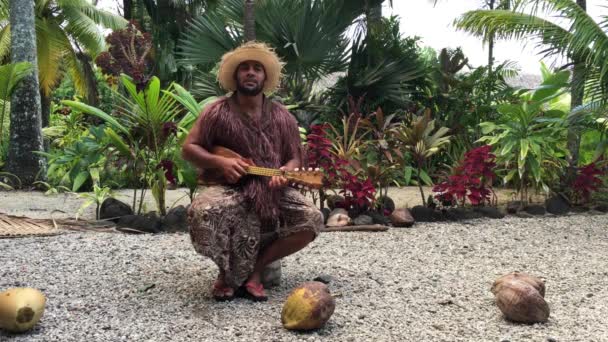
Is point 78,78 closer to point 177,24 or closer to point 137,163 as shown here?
point 177,24

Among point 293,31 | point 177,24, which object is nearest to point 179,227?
point 293,31

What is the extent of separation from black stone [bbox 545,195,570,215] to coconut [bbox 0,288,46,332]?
5.50m

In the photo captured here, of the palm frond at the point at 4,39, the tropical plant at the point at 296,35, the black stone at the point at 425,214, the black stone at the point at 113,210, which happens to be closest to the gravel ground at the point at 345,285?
the black stone at the point at 425,214

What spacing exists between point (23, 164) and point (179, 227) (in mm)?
4934

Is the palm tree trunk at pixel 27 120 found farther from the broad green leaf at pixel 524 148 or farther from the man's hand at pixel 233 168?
the man's hand at pixel 233 168

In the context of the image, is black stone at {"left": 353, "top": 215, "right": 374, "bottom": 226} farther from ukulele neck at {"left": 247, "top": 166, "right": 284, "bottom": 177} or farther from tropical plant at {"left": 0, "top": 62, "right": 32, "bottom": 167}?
tropical plant at {"left": 0, "top": 62, "right": 32, "bottom": 167}

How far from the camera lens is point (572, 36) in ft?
25.1

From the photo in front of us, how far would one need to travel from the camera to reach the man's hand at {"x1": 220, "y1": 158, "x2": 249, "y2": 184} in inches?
127

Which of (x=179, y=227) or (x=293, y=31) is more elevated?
(x=293, y=31)

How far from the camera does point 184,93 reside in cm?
541

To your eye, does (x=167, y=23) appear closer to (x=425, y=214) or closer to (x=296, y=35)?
(x=296, y=35)

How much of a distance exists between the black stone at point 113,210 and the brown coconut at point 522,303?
11.9 feet

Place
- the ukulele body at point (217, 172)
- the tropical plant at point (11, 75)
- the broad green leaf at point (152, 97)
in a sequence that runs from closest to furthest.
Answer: the ukulele body at point (217, 172) < the broad green leaf at point (152, 97) < the tropical plant at point (11, 75)

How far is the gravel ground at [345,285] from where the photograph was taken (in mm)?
2910
